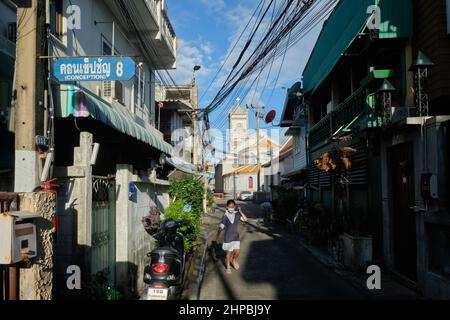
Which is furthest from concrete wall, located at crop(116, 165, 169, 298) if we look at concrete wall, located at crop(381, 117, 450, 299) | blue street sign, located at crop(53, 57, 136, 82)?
concrete wall, located at crop(381, 117, 450, 299)

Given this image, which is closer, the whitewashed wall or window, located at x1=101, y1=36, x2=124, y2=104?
the whitewashed wall

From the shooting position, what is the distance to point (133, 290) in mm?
7438

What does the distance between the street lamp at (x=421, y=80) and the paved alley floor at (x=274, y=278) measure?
396cm

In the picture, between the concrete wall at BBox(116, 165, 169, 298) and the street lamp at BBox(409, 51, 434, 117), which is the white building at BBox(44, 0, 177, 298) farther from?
the street lamp at BBox(409, 51, 434, 117)

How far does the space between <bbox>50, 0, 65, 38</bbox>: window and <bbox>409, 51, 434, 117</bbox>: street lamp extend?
7088 millimetres

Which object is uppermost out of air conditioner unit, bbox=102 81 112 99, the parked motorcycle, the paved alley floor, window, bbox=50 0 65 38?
window, bbox=50 0 65 38

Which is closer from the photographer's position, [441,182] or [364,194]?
[441,182]

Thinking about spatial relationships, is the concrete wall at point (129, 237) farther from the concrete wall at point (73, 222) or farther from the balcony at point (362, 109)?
the balcony at point (362, 109)

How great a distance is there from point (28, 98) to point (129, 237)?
3.79 meters

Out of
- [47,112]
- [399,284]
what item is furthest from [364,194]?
[47,112]

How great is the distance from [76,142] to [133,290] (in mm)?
3207

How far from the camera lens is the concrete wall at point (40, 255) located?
3.75m

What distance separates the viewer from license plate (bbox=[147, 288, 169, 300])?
557 centimetres

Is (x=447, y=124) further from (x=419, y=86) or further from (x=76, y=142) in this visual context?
(x=76, y=142)
